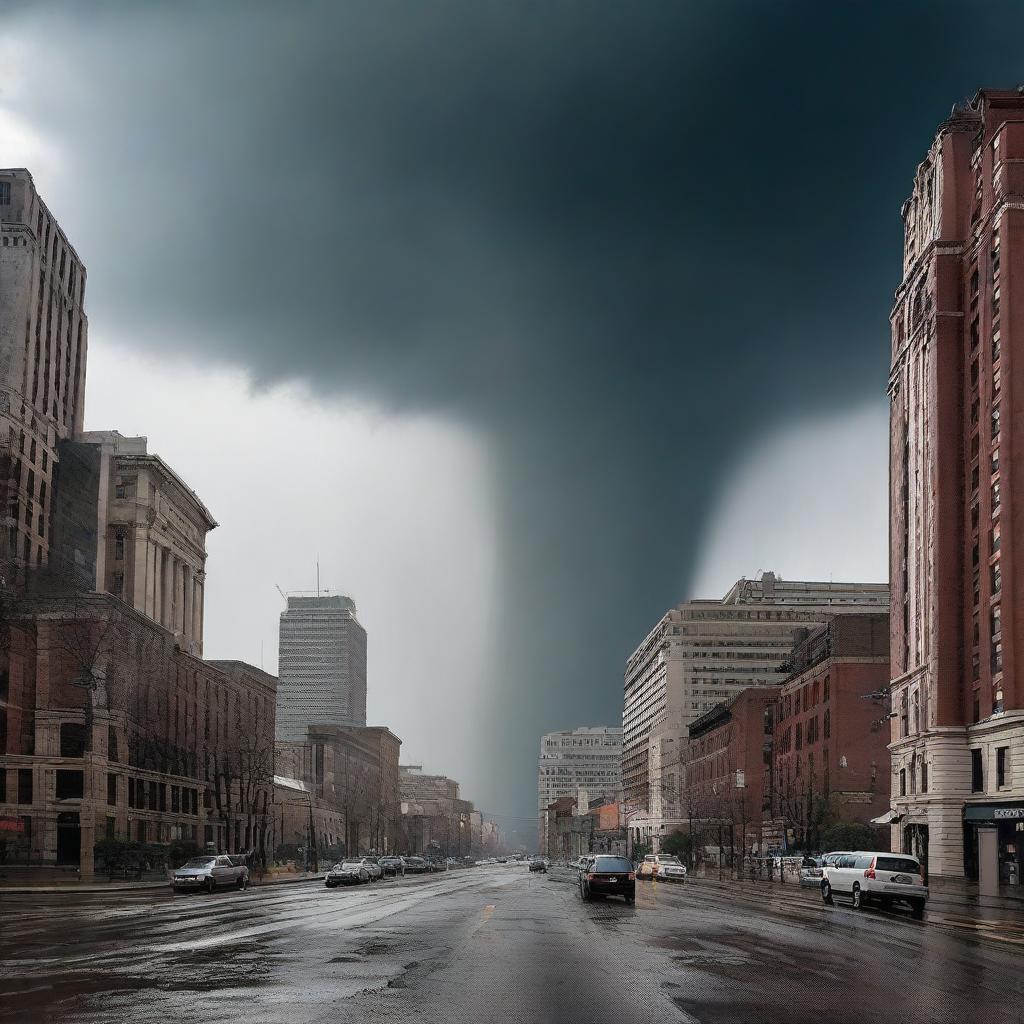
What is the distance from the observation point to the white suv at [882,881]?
43969 mm

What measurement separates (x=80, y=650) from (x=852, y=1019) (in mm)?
82806

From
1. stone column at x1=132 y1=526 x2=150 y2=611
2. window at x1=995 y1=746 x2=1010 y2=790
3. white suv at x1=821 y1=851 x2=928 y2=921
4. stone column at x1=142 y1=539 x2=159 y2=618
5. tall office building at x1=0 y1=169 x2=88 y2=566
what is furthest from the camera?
stone column at x1=142 y1=539 x2=159 y2=618

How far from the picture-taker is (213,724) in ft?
426

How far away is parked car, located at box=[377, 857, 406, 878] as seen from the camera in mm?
109375

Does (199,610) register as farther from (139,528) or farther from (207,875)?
(207,875)

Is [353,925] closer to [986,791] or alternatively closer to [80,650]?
[986,791]

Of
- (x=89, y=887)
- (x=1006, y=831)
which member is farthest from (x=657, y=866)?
(x=89, y=887)

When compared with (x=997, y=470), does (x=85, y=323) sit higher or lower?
higher

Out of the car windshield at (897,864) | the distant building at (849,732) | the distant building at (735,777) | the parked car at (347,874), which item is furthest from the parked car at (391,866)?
the car windshield at (897,864)

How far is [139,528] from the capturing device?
142 metres

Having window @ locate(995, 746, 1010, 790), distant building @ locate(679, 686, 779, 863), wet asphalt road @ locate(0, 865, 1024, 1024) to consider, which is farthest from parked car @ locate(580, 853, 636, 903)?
distant building @ locate(679, 686, 779, 863)

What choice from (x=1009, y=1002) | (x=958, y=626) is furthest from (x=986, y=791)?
(x=1009, y=1002)

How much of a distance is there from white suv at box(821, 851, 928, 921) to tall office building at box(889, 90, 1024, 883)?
1801cm

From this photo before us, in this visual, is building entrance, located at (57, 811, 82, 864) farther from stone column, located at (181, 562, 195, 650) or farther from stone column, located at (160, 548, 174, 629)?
stone column, located at (181, 562, 195, 650)
